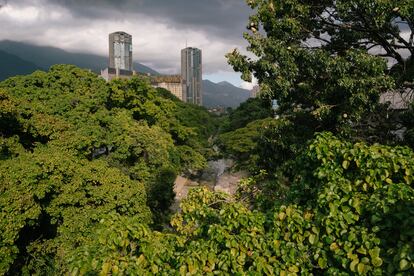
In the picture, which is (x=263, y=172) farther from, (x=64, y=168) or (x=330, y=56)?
(x=64, y=168)

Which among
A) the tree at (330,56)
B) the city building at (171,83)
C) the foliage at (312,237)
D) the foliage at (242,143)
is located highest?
the city building at (171,83)

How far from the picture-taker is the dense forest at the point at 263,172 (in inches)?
170

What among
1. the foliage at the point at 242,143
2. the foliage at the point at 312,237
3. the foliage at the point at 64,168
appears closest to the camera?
the foliage at the point at 312,237

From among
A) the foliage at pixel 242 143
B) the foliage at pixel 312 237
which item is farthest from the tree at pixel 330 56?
the foliage at pixel 242 143

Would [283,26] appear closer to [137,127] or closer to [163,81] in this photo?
[137,127]

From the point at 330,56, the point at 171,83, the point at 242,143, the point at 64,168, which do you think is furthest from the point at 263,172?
the point at 171,83

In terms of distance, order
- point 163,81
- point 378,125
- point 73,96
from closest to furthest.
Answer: point 378,125, point 73,96, point 163,81

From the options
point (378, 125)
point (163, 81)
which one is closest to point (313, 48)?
point (378, 125)

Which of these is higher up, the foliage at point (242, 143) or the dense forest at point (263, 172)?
the dense forest at point (263, 172)

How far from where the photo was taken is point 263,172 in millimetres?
9297

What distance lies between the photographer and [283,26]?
9.46 metres

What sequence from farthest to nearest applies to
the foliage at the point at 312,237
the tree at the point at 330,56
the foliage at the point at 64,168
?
the foliage at the point at 64,168 → the tree at the point at 330,56 → the foliage at the point at 312,237

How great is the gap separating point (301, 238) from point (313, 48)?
6546 mm

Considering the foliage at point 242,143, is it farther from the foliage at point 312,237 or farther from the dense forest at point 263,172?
the foliage at point 312,237
